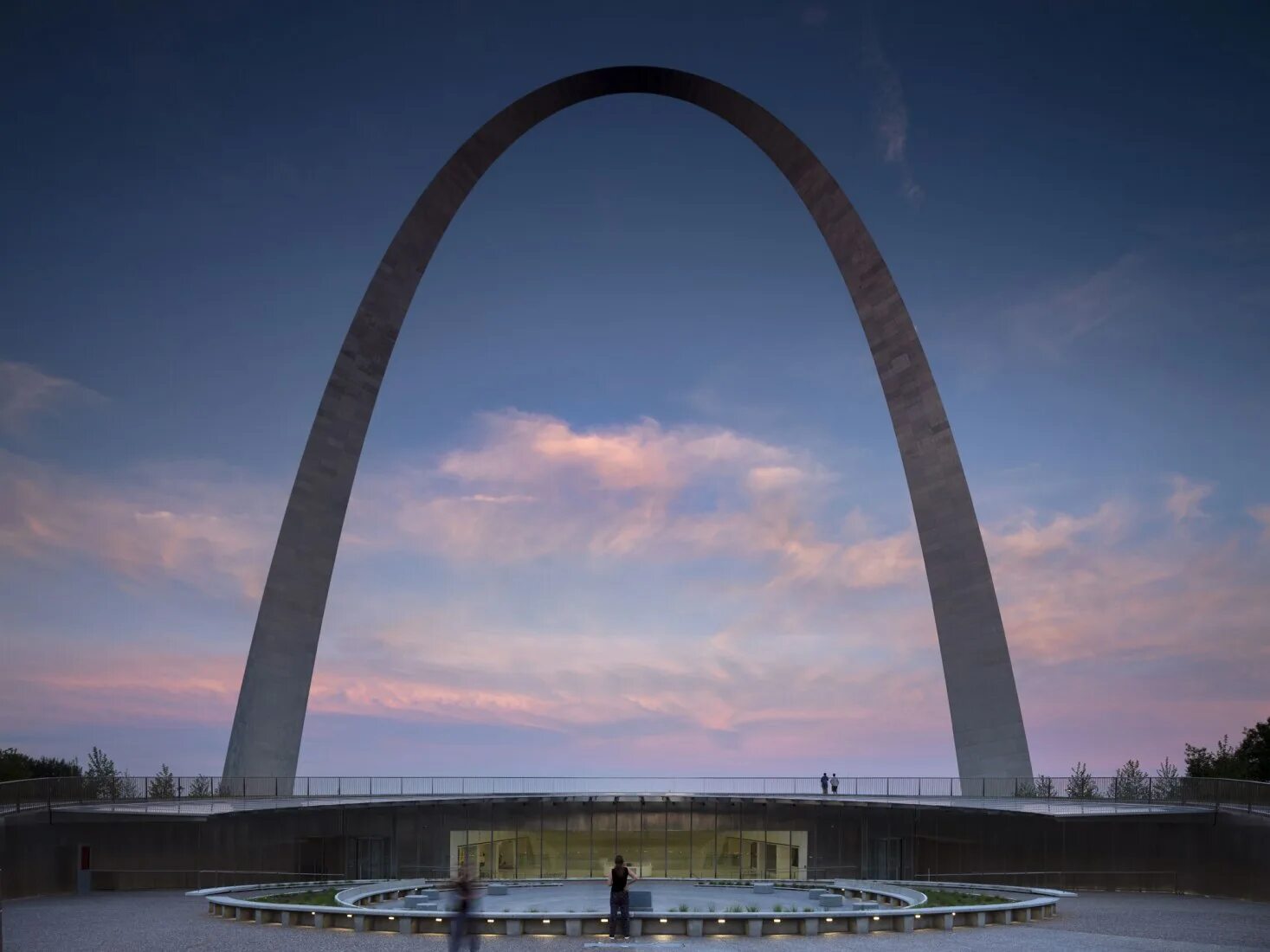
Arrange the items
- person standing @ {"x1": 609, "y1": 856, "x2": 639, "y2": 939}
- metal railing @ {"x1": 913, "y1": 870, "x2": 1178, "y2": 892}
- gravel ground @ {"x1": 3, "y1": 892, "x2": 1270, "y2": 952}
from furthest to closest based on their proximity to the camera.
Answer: metal railing @ {"x1": 913, "y1": 870, "x2": 1178, "y2": 892} → person standing @ {"x1": 609, "y1": 856, "x2": 639, "y2": 939} → gravel ground @ {"x1": 3, "y1": 892, "x2": 1270, "y2": 952}

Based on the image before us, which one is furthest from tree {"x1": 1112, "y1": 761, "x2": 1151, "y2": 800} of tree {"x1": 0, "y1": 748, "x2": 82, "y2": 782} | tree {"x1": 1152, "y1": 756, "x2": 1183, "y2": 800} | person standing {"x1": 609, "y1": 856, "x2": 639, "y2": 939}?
tree {"x1": 0, "y1": 748, "x2": 82, "y2": 782}

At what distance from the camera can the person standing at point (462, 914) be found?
1747cm

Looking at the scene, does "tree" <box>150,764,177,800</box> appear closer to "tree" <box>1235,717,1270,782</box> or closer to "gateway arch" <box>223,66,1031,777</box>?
"gateway arch" <box>223,66,1031,777</box>

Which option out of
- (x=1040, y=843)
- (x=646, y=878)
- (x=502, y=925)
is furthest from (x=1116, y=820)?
(x=502, y=925)

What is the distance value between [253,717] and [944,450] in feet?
93.1

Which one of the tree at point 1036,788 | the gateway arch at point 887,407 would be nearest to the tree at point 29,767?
the gateway arch at point 887,407

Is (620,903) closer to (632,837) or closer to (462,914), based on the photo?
(462,914)

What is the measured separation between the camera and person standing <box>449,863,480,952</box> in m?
17.5

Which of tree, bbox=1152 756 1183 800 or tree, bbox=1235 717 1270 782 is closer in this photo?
tree, bbox=1152 756 1183 800

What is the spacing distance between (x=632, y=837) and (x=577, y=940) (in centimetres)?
2213

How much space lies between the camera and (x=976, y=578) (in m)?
45.4

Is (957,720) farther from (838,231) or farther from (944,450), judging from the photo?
(838,231)

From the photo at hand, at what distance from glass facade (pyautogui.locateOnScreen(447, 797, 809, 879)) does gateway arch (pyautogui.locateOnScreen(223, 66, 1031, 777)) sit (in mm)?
8598

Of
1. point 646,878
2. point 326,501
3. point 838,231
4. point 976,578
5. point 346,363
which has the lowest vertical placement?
point 646,878
